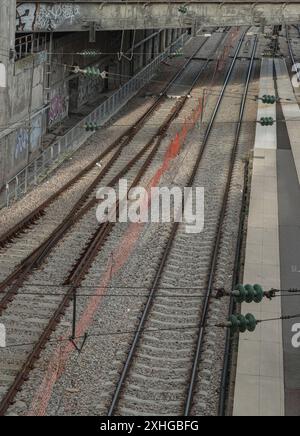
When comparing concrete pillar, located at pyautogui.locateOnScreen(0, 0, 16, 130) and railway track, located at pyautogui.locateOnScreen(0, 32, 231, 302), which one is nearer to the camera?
railway track, located at pyautogui.locateOnScreen(0, 32, 231, 302)

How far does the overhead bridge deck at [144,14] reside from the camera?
135 ft

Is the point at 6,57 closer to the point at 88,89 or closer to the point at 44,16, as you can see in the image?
the point at 44,16

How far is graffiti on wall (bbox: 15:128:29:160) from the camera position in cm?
3491

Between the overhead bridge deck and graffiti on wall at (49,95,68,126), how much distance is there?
344 centimetres

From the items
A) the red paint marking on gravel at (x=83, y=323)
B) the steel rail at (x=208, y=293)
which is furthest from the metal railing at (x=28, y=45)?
the steel rail at (x=208, y=293)

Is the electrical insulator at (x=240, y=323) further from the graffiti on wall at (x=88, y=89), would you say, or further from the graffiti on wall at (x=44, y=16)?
the graffiti on wall at (x=88, y=89)

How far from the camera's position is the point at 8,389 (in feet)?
58.6

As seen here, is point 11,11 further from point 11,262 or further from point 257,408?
point 257,408

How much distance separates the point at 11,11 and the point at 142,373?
18780mm

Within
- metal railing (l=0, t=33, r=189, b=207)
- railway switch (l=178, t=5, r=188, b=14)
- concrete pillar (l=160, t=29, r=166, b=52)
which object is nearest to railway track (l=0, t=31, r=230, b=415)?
metal railing (l=0, t=33, r=189, b=207)

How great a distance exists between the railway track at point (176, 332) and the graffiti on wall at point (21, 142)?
841cm

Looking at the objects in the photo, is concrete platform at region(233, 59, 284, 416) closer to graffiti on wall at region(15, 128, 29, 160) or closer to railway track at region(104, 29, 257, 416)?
railway track at region(104, 29, 257, 416)

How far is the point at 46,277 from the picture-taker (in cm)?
2373
